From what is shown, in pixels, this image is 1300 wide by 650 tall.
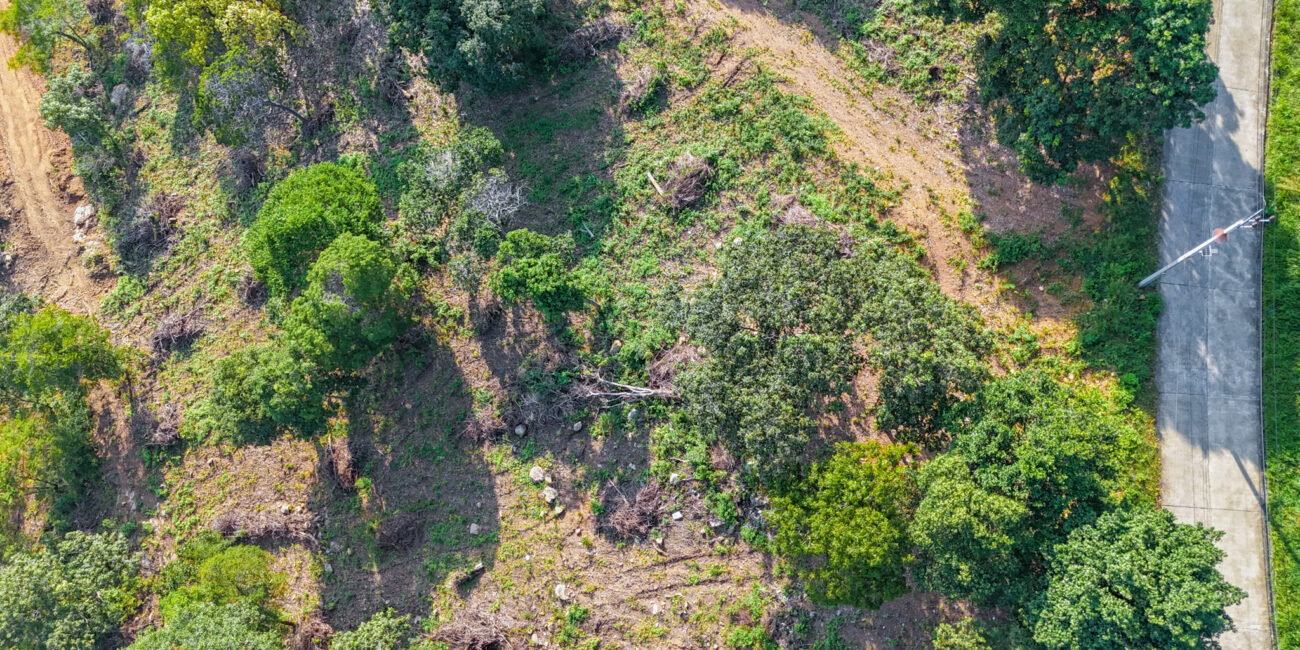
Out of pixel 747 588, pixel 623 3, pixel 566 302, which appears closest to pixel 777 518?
pixel 747 588

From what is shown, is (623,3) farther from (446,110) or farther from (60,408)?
(60,408)

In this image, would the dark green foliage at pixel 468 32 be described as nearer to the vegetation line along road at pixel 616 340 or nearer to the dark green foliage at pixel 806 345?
the vegetation line along road at pixel 616 340

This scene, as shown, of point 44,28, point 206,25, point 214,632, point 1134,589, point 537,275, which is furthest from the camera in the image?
point 44,28

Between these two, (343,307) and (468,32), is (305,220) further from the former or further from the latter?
(468,32)

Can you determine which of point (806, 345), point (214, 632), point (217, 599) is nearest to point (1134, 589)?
point (806, 345)

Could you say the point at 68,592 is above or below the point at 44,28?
below

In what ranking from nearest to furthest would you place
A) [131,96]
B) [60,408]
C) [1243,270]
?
[1243,270], [60,408], [131,96]
